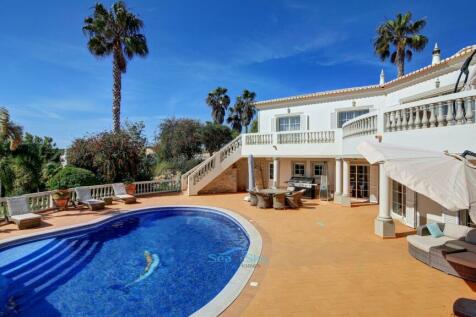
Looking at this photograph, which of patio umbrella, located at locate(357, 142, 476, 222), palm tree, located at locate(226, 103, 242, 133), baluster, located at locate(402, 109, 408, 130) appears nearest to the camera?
patio umbrella, located at locate(357, 142, 476, 222)

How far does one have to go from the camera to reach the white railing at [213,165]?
62.1ft

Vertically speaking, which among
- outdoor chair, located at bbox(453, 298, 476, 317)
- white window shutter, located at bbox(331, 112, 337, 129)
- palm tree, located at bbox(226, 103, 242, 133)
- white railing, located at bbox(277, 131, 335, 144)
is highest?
palm tree, located at bbox(226, 103, 242, 133)

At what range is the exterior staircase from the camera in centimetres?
1905

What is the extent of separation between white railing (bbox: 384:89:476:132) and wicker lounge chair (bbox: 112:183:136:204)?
46.4ft

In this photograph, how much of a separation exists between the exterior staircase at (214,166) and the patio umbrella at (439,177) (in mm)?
14681

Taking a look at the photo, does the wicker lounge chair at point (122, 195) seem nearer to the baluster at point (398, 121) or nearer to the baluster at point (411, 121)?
the baluster at point (398, 121)

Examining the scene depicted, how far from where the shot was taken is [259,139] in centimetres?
1883

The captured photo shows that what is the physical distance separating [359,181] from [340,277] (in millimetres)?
12023

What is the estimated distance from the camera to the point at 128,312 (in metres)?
5.50

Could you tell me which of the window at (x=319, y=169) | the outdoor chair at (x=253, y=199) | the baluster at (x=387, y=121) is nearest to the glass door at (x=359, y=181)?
the window at (x=319, y=169)

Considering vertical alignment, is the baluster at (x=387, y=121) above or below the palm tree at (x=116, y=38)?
below

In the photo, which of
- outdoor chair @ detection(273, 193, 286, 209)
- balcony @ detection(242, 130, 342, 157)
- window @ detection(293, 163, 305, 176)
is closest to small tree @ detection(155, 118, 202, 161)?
balcony @ detection(242, 130, 342, 157)

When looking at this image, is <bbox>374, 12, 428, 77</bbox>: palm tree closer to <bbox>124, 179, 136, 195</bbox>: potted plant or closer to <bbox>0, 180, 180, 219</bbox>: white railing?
<bbox>0, 180, 180, 219</bbox>: white railing

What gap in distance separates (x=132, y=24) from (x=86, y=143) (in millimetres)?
10956
